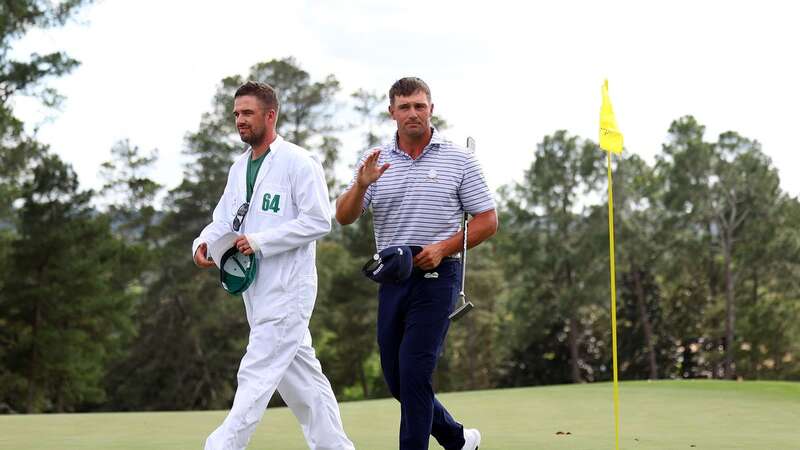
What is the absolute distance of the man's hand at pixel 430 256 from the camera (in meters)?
5.69

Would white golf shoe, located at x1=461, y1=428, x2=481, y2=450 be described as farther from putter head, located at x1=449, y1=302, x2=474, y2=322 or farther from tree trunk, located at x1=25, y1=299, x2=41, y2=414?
tree trunk, located at x1=25, y1=299, x2=41, y2=414

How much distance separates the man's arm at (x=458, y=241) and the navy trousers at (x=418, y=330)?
101 mm

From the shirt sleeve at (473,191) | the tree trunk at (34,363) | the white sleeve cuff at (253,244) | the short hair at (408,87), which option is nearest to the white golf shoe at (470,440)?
the shirt sleeve at (473,191)

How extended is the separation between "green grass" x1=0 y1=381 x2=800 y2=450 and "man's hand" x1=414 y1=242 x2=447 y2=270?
2440 mm

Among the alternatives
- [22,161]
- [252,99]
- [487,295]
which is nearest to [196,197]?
[22,161]

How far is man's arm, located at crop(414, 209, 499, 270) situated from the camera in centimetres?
570

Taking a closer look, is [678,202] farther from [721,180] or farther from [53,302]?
[53,302]

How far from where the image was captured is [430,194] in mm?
5844

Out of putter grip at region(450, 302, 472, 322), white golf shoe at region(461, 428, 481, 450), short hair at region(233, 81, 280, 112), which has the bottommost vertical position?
white golf shoe at region(461, 428, 481, 450)

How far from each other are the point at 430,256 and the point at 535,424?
573 cm

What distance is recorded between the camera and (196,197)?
46.1 meters

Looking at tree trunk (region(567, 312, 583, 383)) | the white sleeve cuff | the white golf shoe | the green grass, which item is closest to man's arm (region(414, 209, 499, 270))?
the white sleeve cuff

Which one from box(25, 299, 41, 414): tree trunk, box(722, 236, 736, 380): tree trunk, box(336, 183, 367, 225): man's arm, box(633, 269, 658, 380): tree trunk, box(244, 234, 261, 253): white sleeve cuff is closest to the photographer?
box(244, 234, 261, 253): white sleeve cuff

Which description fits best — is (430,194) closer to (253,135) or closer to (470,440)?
(253,135)
